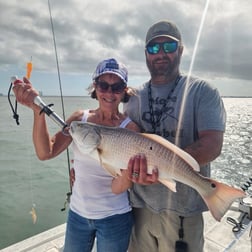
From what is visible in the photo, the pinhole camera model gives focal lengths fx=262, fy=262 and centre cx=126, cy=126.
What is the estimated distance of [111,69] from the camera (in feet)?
6.42

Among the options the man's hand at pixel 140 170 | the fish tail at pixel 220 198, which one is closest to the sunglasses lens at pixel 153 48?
the man's hand at pixel 140 170

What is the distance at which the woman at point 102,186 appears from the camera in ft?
6.48

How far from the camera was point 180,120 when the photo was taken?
6.45 ft

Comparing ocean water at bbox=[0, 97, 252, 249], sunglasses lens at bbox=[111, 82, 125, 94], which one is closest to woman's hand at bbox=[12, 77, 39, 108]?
sunglasses lens at bbox=[111, 82, 125, 94]

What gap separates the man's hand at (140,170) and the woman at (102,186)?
24 centimetres

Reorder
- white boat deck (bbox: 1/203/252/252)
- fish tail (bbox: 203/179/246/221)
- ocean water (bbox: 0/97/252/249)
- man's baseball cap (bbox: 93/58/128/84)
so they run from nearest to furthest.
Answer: fish tail (bbox: 203/179/246/221) → man's baseball cap (bbox: 93/58/128/84) → white boat deck (bbox: 1/203/252/252) → ocean water (bbox: 0/97/252/249)

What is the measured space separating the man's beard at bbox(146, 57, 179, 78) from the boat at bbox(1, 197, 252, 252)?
7.04 ft

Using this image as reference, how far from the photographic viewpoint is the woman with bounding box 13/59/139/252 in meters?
1.98

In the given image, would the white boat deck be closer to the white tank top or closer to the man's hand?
the white tank top

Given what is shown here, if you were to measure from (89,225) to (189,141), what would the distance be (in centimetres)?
101

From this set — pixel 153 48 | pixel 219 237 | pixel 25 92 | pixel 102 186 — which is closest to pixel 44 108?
pixel 25 92

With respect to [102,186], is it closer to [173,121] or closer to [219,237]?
[173,121]

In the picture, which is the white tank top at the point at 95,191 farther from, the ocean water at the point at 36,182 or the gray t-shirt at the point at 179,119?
the ocean water at the point at 36,182

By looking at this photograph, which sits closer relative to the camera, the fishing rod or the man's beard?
the fishing rod
